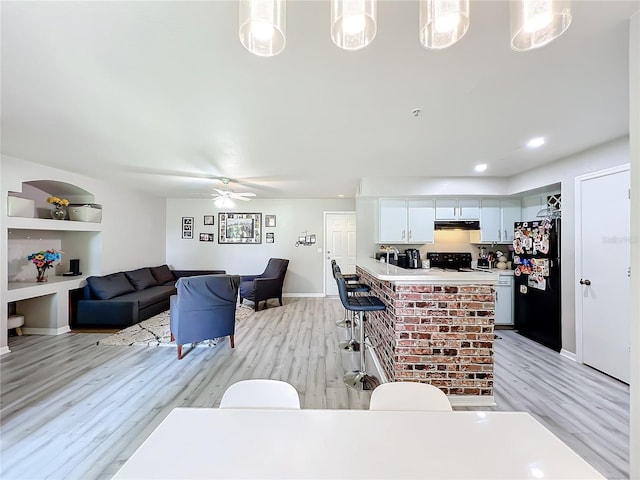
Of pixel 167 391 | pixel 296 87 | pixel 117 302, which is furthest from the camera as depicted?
pixel 117 302

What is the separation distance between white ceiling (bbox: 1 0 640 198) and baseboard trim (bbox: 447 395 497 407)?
2.34 metres

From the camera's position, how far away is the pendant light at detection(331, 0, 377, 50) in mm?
762

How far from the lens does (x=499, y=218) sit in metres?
4.38

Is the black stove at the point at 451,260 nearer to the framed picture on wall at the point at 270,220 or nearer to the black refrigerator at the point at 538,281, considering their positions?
the black refrigerator at the point at 538,281

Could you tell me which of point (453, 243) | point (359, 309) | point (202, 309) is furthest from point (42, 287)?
point (453, 243)

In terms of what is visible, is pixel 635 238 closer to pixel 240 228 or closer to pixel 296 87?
pixel 296 87

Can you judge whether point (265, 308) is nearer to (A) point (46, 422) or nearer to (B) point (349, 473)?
(A) point (46, 422)

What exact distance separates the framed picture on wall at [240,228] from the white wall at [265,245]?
106 millimetres

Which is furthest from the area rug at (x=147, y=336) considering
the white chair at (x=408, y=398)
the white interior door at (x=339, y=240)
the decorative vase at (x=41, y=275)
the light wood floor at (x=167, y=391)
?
the white interior door at (x=339, y=240)

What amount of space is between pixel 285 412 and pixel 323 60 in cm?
171

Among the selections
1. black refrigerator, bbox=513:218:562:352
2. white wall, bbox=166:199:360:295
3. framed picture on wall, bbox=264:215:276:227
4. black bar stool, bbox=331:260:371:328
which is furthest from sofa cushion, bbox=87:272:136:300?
black refrigerator, bbox=513:218:562:352

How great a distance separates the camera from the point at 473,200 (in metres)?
4.40

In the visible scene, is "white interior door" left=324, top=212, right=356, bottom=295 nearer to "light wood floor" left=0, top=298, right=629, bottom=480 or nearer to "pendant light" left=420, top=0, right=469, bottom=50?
"light wood floor" left=0, top=298, right=629, bottom=480

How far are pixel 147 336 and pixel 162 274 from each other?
2.45 meters
